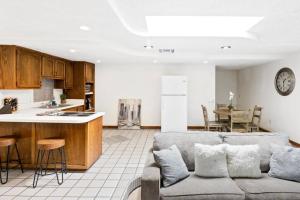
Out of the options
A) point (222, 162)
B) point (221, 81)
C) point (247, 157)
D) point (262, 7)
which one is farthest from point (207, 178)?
point (221, 81)

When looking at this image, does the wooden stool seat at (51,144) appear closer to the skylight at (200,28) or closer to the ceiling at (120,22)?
the ceiling at (120,22)

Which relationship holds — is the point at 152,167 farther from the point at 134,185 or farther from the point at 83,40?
the point at 83,40

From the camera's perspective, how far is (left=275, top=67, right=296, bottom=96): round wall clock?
5595mm

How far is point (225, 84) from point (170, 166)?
788 cm

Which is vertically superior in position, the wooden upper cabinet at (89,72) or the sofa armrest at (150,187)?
the wooden upper cabinet at (89,72)

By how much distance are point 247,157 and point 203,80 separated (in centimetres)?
532

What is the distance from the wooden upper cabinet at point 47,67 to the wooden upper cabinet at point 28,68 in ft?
0.54

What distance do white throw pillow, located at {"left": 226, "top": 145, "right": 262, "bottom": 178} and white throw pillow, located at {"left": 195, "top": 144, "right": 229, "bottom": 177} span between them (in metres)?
0.08

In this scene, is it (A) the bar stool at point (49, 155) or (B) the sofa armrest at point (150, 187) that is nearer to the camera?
(B) the sofa armrest at point (150, 187)

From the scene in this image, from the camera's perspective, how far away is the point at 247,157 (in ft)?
7.91

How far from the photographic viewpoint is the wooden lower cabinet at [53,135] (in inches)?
143

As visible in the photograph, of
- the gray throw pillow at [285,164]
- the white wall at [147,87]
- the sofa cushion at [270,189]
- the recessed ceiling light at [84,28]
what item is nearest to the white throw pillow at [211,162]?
the sofa cushion at [270,189]

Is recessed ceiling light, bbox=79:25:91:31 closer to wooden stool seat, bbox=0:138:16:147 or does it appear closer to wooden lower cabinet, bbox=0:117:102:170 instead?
wooden lower cabinet, bbox=0:117:102:170

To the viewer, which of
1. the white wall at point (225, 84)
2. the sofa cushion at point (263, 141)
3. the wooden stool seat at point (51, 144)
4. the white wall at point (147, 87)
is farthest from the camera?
the white wall at point (225, 84)
